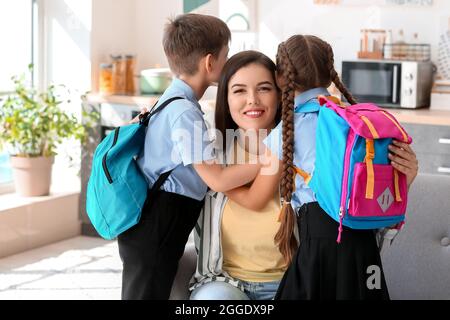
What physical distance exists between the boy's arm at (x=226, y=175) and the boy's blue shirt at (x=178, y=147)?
0.09 ft

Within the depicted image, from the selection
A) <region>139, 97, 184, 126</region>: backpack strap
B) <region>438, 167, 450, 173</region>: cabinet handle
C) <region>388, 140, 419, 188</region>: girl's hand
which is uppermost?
<region>139, 97, 184, 126</region>: backpack strap

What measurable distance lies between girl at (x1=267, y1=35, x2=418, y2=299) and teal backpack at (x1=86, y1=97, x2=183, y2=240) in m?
0.36

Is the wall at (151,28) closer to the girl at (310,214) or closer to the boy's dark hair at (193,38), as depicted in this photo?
the boy's dark hair at (193,38)

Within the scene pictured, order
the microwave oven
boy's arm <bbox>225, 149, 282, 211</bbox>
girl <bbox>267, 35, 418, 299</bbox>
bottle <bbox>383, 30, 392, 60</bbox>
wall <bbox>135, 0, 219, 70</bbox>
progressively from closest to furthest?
girl <bbox>267, 35, 418, 299</bbox>, boy's arm <bbox>225, 149, 282, 211</bbox>, the microwave oven, bottle <bbox>383, 30, 392, 60</bbox>, wall <bbox>135, 0, 219, 70</bbox>

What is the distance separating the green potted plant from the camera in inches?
191

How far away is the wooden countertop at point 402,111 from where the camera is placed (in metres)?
4.30

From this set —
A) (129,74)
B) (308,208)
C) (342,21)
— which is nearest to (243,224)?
(308,208)

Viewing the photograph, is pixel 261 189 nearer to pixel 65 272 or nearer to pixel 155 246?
pixel 155 246

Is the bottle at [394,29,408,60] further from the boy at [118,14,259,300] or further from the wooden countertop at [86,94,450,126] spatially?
the boy at [118,14,259,300]

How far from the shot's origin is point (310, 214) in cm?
198

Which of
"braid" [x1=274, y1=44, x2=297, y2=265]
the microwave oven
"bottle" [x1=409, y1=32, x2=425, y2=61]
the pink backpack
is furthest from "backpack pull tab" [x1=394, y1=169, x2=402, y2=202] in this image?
"bottle" [x1=409, y1=32, x2=425, y2=61]

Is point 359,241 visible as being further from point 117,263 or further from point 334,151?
point 117,263

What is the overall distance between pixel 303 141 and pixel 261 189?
0.60 feet
